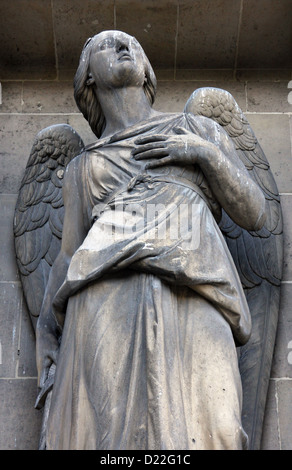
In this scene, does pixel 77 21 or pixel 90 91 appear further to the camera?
pixel 77 21

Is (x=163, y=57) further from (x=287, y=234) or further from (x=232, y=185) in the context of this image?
(x=232, y=185)

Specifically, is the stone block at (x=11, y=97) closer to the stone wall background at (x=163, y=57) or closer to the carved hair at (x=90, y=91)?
the stone wall background at (x=163, y=57)

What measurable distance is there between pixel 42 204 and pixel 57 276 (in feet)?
2.96

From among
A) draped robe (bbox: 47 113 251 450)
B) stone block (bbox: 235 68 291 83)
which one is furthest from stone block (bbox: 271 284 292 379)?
stone block (bbox: 235 68 291 83)

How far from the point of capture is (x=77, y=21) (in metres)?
6.17

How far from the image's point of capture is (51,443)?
411cm

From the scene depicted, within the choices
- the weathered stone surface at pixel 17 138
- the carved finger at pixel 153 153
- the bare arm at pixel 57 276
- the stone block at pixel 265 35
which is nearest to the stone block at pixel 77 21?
the weathered stone surface at pixel 17 138

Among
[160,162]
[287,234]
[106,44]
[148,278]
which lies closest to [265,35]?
[287,234]

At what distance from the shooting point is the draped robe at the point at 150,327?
3.94 m

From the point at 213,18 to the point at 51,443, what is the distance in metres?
3.01

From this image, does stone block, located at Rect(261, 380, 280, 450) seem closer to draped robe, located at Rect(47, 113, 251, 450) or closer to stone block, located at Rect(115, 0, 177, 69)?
draped robe, located at Rect(47, 113, 251, 450)

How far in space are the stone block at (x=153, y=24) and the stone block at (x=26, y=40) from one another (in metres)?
0.43

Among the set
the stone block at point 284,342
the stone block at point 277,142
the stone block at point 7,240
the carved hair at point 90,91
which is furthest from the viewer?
the stone block at point 277,142

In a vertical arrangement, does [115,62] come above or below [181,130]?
above
